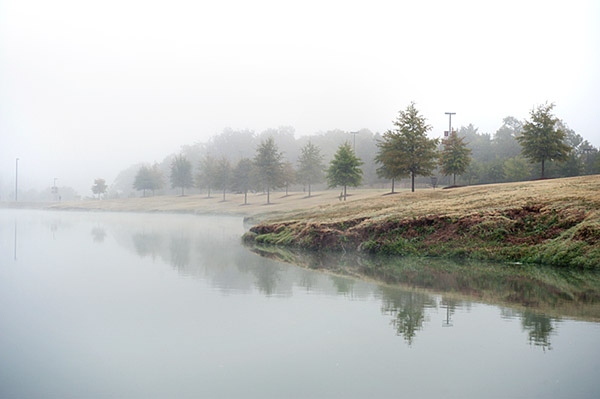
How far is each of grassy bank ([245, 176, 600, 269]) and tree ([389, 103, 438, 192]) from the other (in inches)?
674

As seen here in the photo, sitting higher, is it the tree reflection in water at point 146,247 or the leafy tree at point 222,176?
the leafy tree at point 222,176

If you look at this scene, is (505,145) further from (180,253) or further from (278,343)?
(278,343)

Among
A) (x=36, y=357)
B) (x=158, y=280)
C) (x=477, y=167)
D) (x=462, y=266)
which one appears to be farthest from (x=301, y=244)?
(x=477, y=167)

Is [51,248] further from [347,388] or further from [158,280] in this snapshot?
[347,388]

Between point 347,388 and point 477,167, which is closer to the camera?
point 347,388

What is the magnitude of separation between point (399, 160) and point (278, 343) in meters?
30.9

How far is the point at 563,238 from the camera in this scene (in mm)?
12117

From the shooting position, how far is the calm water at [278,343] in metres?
4.01

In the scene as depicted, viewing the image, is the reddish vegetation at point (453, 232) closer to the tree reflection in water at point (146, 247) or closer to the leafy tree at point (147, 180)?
the tree reflection in water at point (146, 247)

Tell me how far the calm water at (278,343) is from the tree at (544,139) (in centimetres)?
3567

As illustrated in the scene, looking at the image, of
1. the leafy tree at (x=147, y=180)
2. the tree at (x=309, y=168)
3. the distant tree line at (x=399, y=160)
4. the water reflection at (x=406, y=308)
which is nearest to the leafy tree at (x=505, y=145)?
the distant tree line at (x=399, y=160)

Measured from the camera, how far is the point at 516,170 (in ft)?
189

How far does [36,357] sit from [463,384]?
4.11 meters

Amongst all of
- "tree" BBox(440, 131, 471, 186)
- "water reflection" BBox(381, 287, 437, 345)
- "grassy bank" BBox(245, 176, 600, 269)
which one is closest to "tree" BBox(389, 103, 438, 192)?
"tree" BBox(440, 131, 471, 186)
